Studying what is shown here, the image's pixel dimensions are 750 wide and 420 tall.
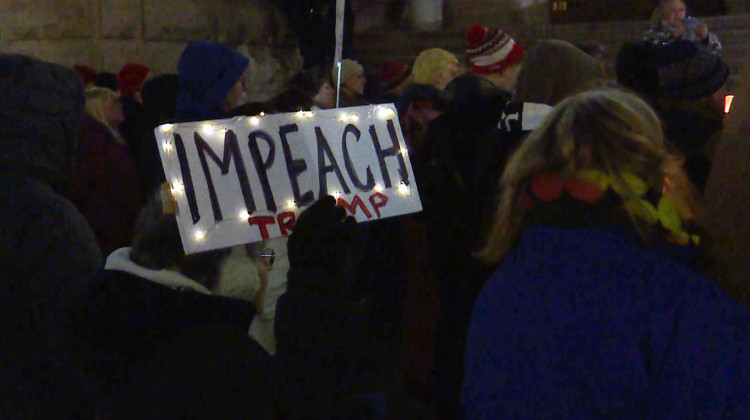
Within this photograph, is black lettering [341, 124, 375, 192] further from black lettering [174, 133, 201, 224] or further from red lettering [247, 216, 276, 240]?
black lettering [174, 133, 201, 224]

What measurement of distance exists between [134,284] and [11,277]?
1.16 ft

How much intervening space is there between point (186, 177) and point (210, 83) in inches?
36.2

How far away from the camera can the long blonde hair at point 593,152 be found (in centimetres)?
154

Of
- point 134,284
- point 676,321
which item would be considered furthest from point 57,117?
point 676,321

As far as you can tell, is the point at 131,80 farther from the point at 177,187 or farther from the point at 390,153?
the point at 177,187

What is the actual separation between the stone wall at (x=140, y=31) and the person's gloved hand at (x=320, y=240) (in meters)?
6.93

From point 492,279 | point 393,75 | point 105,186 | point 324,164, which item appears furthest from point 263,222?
point 393,75

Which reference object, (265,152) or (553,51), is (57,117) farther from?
(553,51)

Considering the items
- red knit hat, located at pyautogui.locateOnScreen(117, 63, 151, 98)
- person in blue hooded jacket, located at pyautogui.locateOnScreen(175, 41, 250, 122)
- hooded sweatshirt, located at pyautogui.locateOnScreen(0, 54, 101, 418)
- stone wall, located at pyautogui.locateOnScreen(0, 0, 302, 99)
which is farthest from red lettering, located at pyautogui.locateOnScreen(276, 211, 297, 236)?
stone wall, located at pyautogui.locateOnScreen(0, 0, 302, 99)

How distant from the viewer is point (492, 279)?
163 centimetres

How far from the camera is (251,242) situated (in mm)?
2391

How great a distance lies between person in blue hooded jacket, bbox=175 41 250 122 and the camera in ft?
10.4

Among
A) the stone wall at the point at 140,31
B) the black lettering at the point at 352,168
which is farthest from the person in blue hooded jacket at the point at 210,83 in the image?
the stone wall at the point at 140,31

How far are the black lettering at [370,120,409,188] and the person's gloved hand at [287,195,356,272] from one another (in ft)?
2.39
